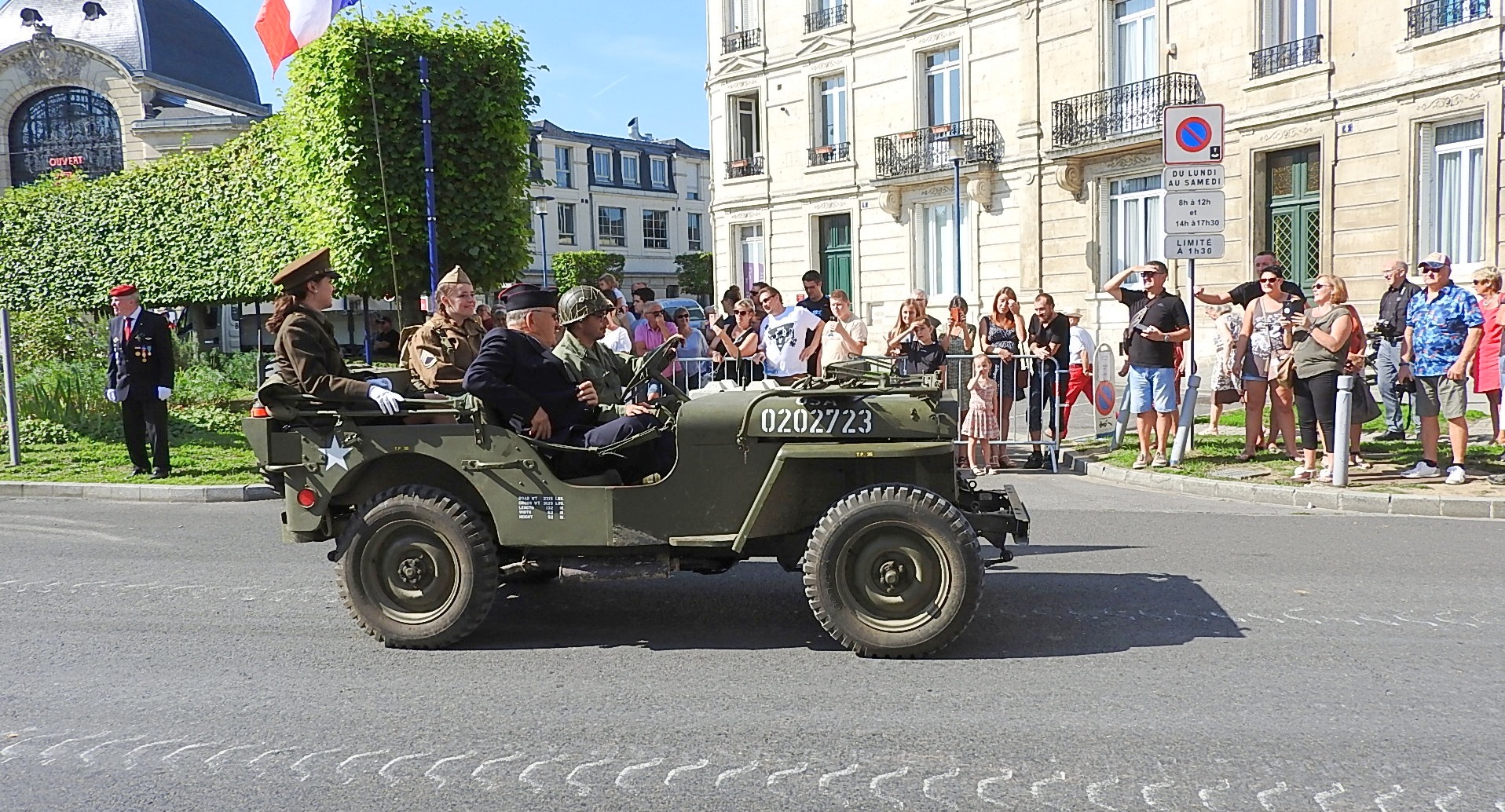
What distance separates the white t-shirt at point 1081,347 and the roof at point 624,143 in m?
47.3

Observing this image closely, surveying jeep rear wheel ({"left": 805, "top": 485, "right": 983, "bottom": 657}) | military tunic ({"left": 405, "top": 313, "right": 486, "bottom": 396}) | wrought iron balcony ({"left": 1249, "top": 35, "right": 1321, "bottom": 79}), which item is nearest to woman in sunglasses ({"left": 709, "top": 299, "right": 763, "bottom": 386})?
military tunic ({"left": 405, "top": 313, "right": 486, "bottom": 396})

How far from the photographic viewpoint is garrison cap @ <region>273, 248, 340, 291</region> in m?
6.40

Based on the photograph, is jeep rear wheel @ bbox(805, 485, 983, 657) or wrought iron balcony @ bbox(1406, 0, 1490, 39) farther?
wrought iron balcony @ bbox(1406, 0, 1490, 39)

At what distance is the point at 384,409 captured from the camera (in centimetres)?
571

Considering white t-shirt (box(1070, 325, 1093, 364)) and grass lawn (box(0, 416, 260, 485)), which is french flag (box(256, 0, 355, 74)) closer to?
grass lawn (box(0, 416, 260, 485))

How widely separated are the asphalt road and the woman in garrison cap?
117 centimetres

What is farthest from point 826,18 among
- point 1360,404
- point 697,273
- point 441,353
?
point 697,273

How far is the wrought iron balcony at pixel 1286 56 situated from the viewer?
20.3 metres

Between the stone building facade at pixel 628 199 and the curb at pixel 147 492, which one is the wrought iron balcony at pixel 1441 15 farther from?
the stone building facade at pixel 628 199

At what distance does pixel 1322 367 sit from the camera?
9797mm

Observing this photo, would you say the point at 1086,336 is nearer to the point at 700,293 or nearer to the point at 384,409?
the point at 384,409

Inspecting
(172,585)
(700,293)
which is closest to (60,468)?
(172,585)

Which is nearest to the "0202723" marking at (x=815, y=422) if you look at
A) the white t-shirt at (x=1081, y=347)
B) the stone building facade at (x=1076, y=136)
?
the white t-shirt at (x=1081, y=347)

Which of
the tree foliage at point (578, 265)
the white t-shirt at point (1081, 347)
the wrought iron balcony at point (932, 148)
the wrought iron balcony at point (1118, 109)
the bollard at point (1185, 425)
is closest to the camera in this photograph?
the bollard at point (1185, 425)
